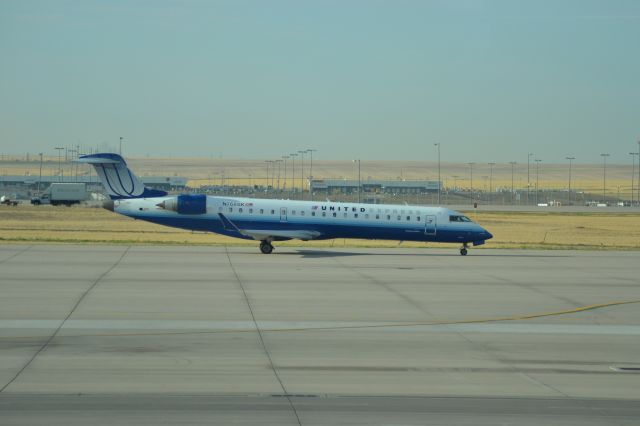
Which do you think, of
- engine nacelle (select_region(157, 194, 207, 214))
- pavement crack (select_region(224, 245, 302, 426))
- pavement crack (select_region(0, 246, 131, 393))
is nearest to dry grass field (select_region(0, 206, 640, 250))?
engine nacelle (select_region(157, 194, 207, 214))

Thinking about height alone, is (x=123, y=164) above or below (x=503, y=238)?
above

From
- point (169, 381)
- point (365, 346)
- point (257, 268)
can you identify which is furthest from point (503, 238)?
point (169, 381)

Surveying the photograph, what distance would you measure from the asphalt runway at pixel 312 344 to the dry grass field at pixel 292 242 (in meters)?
17.2

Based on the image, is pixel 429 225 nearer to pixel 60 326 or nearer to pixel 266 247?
pixel 266 247

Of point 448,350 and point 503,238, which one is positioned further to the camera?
point 503,238

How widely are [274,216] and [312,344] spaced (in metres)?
24.5

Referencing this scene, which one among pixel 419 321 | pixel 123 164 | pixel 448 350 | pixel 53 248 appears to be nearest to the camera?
pixel 448 350

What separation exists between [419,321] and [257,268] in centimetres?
1365

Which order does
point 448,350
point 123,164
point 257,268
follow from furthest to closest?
point 123,164, point 257,268, point 448,350

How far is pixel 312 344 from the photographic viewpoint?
20.2 m

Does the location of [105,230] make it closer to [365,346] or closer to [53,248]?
[53,248]

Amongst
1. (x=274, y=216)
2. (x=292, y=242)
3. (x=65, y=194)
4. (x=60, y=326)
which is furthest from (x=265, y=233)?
(x=65, y=194)

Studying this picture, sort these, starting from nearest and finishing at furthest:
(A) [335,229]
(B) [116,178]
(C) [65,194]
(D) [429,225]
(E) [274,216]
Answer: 1. (E) [274,216]
2. (A) [335,229]
3. (D) [429,225]
4. (B) [116,178]
5. (C) [65,194]

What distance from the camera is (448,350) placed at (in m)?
19.9
